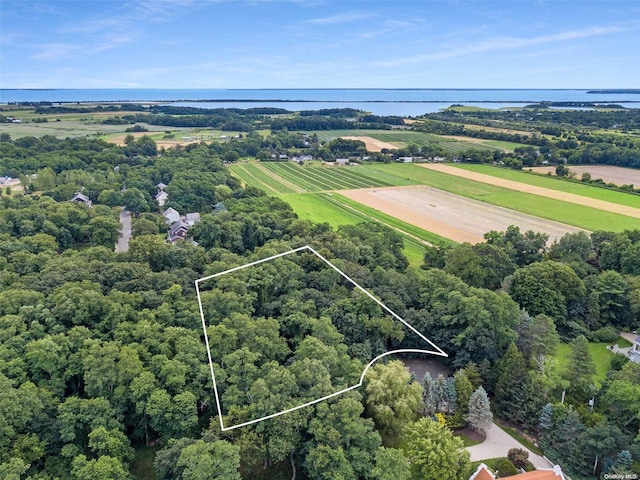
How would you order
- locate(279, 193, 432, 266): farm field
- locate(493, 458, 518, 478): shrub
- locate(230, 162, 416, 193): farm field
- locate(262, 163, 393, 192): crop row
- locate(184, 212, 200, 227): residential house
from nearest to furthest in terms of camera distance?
locate(493, 458, 518, 478): shrub < locate(279, 193, 432, 266): farm field < locate(184, 212, 200, 227): residential house < locate(230, 162, 416, 193): farm field < locate(262, 163, 393, 192): crop row

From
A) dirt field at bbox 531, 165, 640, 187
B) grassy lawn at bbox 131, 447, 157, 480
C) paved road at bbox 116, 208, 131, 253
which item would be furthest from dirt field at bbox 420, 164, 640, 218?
grassy lawn at bbox 131, 447, 157, 480

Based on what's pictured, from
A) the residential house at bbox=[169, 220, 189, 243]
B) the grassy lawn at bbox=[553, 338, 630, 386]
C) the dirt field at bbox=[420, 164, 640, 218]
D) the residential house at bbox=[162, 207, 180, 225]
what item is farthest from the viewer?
the dirt field at bbox=[420, 164, 640, 218]

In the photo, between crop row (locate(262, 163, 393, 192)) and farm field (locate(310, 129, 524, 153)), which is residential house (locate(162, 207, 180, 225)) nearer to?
crop row (locate(262, 163, 393, 192))

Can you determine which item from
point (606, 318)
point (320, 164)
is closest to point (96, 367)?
point (606, 318)

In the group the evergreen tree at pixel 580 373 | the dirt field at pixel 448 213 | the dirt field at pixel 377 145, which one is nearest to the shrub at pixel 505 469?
the evergreen tree at pixel 580 373

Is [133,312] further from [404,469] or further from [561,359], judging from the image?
[561,359]

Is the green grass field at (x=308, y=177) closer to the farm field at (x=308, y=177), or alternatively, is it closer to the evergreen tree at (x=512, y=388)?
the farm field at (x=308, y=177)
